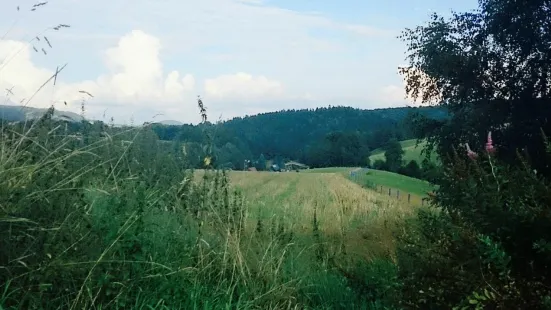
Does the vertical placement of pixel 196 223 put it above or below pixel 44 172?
below

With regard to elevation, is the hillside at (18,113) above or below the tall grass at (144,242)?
above

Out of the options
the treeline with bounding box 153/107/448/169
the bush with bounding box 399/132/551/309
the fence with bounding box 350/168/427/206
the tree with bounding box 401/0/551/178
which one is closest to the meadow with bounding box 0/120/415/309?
the bush with bounding box 399/132/551/309

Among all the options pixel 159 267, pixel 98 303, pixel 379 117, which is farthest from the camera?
pixel 379 117

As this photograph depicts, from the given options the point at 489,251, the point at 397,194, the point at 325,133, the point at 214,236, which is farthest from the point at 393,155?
the point at 489,251

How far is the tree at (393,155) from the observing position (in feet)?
292

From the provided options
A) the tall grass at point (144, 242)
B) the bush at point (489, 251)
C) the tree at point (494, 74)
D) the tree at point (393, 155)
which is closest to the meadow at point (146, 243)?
the tall grass at point (144, 242)

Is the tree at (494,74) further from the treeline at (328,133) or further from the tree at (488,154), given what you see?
the treeline at (328,133)

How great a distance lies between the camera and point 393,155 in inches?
3713

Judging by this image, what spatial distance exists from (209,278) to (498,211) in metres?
2.61

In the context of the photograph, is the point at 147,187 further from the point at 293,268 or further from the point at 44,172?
the point at 44,172

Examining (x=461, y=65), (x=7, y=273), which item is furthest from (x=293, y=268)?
(x=461, y=65)

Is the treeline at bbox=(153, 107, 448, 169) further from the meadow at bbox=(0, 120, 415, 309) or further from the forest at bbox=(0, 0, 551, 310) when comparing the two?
the meadow at bbox=(0, 120, 415, 309)

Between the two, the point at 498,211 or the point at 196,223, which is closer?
the point at 498,211

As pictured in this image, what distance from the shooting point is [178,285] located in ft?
18.3
